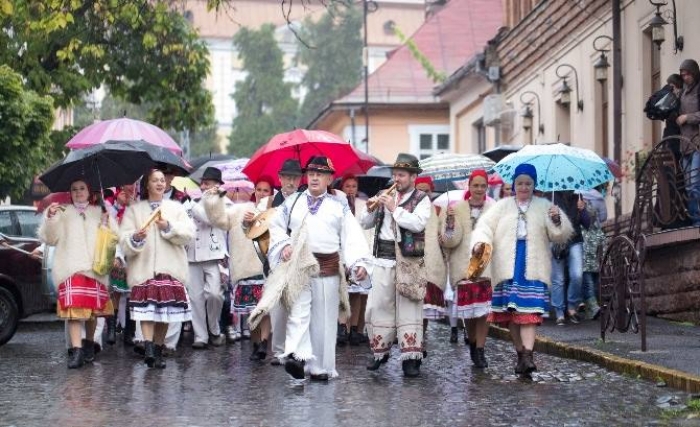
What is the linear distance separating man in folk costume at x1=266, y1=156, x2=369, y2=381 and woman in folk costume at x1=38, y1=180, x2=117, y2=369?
1.94 m

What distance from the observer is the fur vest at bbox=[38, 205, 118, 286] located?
14.3 m

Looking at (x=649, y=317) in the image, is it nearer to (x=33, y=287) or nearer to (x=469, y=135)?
(x=33, y=287)

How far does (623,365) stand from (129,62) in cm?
1567

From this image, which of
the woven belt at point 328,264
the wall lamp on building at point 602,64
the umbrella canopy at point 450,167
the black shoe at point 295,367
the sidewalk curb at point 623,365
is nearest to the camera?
the sidewalk curb at point 623,365

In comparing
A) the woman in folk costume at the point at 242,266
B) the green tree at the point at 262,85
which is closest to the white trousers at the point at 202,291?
the woman in folk costume at the point at 242,266

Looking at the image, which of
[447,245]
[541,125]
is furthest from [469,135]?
[447,245]

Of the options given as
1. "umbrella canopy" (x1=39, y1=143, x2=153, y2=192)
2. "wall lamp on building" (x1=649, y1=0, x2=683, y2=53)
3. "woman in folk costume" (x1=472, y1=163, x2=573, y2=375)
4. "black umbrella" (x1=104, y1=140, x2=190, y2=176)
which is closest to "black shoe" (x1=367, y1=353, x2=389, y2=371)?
"woman in folk costume" (x1=472, y1=163, x2=573, y2=375)

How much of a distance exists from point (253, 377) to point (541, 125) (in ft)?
56.1

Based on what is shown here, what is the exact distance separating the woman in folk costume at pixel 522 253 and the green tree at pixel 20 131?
10925 mm

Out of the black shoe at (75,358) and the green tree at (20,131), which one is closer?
the black shoe at (75,358)

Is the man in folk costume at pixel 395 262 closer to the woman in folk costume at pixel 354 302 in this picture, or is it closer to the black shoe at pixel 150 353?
the black shoe at pixel 150 353

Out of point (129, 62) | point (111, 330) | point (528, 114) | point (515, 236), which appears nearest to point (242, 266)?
point (111, 330)

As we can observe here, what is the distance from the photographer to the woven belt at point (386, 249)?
13445mm

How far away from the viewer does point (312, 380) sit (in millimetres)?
12820
